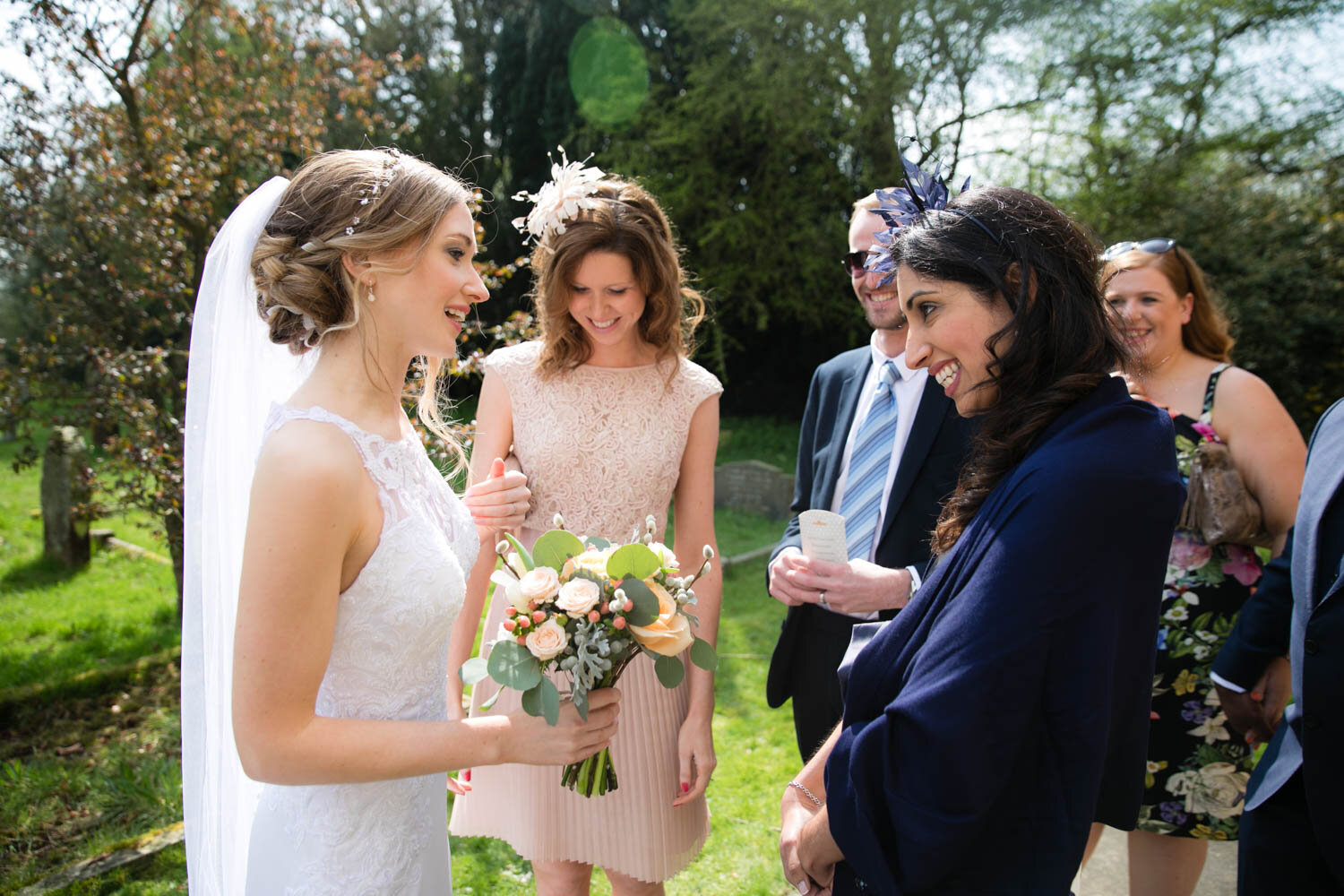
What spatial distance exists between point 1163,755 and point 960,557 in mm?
2189

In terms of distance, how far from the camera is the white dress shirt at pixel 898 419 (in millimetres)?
2781

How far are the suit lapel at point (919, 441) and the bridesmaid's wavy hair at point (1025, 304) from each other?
0.91 meters

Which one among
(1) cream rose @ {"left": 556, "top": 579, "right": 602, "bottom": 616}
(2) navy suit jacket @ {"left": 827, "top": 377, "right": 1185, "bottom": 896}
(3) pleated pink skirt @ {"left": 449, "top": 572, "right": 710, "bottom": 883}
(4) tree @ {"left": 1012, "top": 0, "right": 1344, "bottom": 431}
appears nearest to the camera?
(2) navy suit jacket @ {"left": 827, "top": 377, "right": 1185, "bottom": 896}

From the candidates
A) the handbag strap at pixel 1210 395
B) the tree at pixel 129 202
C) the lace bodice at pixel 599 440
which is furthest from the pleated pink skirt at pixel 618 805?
the tree at pixel 129 202

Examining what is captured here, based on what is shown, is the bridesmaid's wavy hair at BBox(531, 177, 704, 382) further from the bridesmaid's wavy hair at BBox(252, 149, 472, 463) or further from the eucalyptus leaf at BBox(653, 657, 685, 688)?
the eucalyptus leaf at BBox(653, 657, 685, 688)

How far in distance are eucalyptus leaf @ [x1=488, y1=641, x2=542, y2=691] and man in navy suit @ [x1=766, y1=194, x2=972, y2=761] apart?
95 cm

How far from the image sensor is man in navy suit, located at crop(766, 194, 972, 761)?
2.50 metres

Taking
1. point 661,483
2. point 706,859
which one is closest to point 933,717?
point 661,483

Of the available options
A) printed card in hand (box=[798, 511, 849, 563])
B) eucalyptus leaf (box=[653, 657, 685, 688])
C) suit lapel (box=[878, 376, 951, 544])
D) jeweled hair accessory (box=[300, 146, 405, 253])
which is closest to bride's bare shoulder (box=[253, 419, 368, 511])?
jeweled hair accessory (box=[300, 146, 405, 253])

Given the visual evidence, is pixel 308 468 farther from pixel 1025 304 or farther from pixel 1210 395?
pixel 1210 395

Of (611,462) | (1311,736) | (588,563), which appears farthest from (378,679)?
(1311,736)

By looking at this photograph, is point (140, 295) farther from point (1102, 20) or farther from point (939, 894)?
point (1102, 20)

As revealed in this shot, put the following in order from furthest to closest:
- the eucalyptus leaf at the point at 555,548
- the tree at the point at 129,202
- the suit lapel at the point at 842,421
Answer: the tree at the point at 129,202, the suit lapel at the point at 842,421, the eucalyptus leaf at the point at 555,548

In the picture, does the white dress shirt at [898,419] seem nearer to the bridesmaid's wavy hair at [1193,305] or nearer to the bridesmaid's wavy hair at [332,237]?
the bridesmaid's wavy hair at [1193,305]
